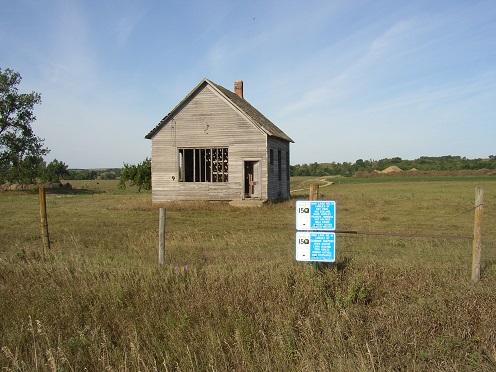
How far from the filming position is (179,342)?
14.6 feet

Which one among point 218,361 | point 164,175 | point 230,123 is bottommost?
point 218,361

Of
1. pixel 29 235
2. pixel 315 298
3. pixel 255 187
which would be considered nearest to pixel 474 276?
pixel 315 298

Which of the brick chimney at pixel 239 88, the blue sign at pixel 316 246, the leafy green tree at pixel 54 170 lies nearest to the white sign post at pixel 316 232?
the blue sign at pixel 316 246

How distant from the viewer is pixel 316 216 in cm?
613

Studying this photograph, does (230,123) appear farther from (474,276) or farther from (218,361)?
(218,361)

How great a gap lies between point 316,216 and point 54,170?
60996mm

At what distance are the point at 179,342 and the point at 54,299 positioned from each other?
241cm

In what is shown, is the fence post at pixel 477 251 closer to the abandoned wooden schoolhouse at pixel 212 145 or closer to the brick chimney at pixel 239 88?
the abandoned wooden schoolhouse at pixel 212 145

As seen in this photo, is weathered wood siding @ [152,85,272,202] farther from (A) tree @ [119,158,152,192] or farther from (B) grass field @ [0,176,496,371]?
(A) tree @ [119,158,152,192]

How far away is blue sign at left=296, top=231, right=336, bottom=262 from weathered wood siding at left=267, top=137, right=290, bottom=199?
1569 centimetres

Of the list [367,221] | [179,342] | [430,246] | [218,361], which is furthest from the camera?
[367,221]

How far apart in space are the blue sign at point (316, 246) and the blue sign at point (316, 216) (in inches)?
4.1

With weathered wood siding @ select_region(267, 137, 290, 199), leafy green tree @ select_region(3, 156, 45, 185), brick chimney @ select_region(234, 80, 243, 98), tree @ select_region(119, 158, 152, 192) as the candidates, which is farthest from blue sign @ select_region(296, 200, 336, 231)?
leafy green tree @ select_region(3, 156, 45, 185)

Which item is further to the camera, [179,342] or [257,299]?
[257,299]
